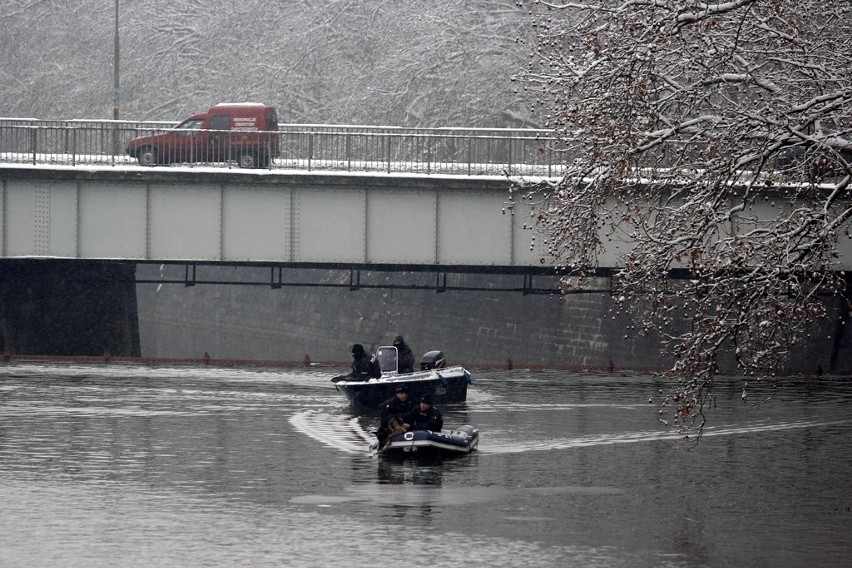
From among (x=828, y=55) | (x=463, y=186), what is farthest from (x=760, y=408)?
(x=828, y=55)

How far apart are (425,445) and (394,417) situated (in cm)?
96

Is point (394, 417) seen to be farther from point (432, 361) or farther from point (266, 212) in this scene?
point (266, 212)

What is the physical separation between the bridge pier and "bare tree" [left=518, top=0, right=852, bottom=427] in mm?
32246

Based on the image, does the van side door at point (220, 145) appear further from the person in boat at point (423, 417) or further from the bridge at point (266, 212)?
the person in boat at point (423, 417)

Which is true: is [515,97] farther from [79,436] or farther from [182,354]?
[79,436]

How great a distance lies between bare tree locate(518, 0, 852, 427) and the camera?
1983 cm

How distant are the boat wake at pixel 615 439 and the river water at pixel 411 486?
9 cm

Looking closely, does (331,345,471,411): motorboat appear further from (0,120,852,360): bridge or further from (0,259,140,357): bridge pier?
(0,259,140,357): bridge pier

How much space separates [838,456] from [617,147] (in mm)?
11143

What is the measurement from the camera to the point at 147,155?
48250 millimetres

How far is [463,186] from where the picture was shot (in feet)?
154

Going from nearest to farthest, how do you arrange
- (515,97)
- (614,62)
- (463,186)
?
(614,62) < (463,186) < (515,97)

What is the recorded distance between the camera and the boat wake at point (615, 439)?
29984 millimetres

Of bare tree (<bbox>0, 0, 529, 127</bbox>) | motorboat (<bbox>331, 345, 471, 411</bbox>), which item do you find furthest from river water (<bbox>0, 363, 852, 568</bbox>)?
bare tree (<bbox>0, 0, 529, 127</bbox>)
